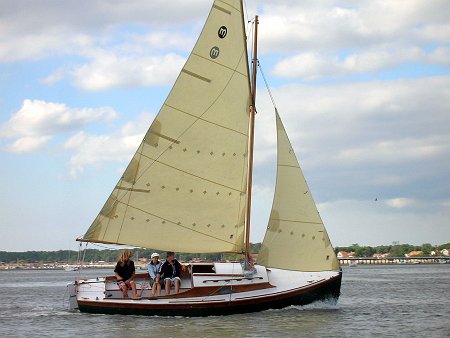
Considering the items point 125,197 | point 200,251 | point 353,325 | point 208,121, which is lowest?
point 353,325

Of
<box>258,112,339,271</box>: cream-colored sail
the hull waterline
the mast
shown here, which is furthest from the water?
the mast

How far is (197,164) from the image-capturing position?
3500 cm

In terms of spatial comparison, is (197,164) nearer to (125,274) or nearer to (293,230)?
(293,230)

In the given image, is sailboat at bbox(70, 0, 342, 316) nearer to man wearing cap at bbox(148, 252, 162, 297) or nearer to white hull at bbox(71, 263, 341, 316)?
white hull at bbox(71, 263, 341, 316)

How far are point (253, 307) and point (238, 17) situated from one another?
12.0 m

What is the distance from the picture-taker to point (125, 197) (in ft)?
114

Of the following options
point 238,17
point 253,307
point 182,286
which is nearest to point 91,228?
point 182,286

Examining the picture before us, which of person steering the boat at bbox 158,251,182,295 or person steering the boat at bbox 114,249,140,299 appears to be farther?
person steering the boat at bbox 114,249,140,299

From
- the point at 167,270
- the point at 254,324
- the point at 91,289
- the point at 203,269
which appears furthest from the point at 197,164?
the point at 254,324

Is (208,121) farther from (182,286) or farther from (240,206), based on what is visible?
(182,286)

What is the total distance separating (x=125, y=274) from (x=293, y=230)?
7227mm

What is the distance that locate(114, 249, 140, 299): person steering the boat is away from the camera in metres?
34.2

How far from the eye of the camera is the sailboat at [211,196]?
114ft

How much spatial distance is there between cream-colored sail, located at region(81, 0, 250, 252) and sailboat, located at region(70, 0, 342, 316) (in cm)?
4
